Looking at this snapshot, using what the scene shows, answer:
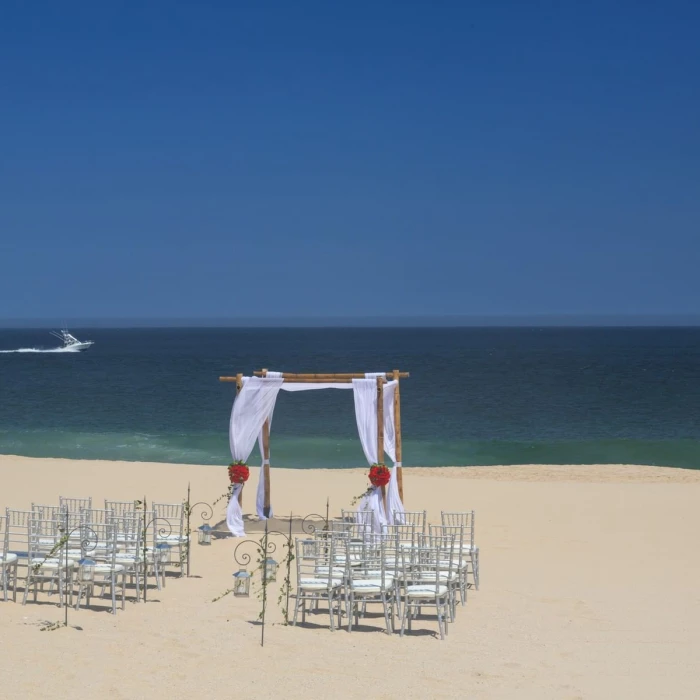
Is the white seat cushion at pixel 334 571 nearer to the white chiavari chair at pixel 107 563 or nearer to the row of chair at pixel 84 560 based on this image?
the row of chair at pixel 84 560

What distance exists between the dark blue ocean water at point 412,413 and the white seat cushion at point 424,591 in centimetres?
1859

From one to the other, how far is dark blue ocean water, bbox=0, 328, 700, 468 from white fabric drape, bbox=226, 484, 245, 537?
521 inches

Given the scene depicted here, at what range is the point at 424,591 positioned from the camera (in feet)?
32.0

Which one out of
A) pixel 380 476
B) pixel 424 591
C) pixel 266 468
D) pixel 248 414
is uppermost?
pixel 248 414

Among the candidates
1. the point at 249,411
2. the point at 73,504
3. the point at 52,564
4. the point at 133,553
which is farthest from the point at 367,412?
the point at 52,564

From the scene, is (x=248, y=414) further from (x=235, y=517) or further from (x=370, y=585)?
Result: (x=370, y=585)

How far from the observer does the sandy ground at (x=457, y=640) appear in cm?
793

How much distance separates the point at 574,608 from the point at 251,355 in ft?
321

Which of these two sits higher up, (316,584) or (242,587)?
(316,584)

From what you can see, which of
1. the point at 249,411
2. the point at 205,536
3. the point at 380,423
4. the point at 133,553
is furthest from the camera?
the point at 249,411

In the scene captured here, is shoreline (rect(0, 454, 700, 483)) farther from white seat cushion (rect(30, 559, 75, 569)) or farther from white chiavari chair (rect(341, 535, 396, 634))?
white chiavari chair (rect(341, 535, 396, 634))

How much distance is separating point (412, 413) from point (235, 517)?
32601 mm

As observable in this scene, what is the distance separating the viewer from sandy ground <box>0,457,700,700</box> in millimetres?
7930

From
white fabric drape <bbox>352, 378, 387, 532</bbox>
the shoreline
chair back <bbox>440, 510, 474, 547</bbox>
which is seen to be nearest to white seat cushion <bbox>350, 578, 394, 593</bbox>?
chair back <bbox>440, 510, 474, 547</bbox>
